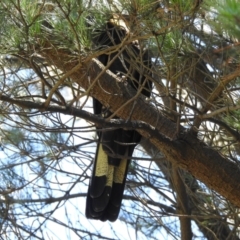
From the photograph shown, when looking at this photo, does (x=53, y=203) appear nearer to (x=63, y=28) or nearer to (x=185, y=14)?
(x=63, y=28)

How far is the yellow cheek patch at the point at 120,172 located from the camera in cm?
340

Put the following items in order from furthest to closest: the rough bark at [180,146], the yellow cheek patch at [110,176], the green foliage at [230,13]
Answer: the yellow cheek patch at [110,176], the rough bark at [180,146], the green foliage at [230,13]

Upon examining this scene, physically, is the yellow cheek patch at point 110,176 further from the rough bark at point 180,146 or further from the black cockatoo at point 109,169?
the rough bark at point 180,146

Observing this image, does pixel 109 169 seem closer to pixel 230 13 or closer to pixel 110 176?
pixel 110 176

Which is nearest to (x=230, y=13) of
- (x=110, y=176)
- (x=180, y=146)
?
(x=180, y=146)

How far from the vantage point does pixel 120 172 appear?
3.44 metres

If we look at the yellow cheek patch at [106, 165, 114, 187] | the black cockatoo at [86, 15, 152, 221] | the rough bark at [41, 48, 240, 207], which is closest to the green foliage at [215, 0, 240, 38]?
the rough bark at [41, 48, 240, 207]

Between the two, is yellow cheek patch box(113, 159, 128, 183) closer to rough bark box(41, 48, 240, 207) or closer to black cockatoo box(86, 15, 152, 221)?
black cockatoo box(86, 15, 152, 221)

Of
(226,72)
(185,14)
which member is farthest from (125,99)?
(185,14)

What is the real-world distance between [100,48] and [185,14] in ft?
1.97

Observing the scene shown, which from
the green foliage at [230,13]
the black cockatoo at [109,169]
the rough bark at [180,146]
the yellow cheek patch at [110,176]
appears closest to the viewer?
the green foliage at [230,13]

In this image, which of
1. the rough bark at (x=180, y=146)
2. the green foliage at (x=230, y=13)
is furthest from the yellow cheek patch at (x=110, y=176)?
the green foliage at (x=230, y=13)

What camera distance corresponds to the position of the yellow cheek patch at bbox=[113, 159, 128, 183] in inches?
134

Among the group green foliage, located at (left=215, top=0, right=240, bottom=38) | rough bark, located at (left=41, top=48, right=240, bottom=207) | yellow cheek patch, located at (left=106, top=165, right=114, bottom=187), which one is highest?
yellow cheek patch, located at (left=106, top=165, right=114, bottom=187)
